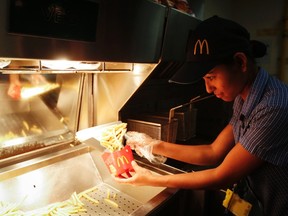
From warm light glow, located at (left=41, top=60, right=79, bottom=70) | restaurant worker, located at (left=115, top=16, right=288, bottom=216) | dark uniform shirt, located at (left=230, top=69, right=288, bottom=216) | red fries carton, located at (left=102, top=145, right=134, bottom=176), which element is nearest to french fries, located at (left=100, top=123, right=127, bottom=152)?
red fries carton, located at (left=102, top=145, right=134, bottom=176)

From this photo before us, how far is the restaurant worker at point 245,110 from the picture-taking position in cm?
95

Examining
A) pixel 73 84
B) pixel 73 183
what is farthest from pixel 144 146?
pixel 73 84

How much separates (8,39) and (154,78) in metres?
1.60

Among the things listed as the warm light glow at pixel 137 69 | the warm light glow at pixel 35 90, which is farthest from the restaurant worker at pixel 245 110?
the warm light glow at pixel 35 90

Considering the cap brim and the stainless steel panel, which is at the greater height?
the cap brim

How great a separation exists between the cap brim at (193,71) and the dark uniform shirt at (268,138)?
0.86 ft

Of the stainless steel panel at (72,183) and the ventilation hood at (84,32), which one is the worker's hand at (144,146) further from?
the ventilation hood at (84,32)

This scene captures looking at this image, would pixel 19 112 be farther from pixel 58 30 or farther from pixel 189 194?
pixel 189 194

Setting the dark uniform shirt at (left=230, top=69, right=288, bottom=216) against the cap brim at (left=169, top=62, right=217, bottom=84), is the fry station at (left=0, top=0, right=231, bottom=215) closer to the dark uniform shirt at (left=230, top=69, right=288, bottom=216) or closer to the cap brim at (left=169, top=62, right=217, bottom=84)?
the cap brim at (left=169, top=62, right=217, bottom=84)

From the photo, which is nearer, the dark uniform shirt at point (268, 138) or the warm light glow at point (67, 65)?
the dark uniform shirt at point (268, 138)

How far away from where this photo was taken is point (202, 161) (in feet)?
5.04

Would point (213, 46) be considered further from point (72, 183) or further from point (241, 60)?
point (72, 183)

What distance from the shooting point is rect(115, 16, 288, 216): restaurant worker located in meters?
0.95

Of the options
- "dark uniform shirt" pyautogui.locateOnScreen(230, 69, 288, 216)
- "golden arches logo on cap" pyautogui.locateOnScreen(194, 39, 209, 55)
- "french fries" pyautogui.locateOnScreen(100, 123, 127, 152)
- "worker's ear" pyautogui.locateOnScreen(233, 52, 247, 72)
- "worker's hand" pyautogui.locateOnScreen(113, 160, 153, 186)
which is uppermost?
"golden arches logo on cap" pyautogui.locateOnScreen(194, 39, 209, 55)
